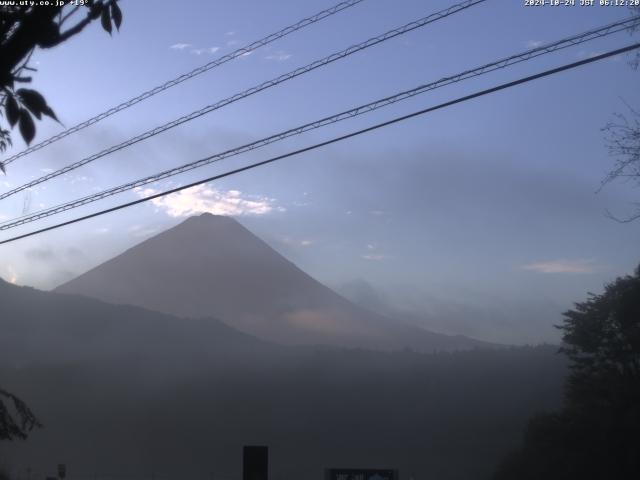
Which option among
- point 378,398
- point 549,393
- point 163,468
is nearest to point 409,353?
point 378,398

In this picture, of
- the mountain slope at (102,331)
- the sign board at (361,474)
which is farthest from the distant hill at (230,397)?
the sign board at (361,474)

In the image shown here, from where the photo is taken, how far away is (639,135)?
12.2 meters

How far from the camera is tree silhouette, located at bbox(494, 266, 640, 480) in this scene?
38.3 metres

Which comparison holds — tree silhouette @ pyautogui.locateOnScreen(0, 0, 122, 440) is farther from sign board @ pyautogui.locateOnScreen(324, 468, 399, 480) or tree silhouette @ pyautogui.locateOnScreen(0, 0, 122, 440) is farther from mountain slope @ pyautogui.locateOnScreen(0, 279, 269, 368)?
mountain slope @ pyautogui.locateOnScreen(0, 279, 269, 368)

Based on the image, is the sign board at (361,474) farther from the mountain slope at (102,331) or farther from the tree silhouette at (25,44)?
the mountain slope at (102,331)

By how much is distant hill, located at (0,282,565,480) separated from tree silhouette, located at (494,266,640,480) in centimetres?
3105

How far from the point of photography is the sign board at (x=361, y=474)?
691 inches

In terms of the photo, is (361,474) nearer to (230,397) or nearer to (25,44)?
(25,44)

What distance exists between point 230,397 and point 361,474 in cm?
10562

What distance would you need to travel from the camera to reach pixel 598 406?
4031cm

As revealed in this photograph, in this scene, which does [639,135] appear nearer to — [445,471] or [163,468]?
[445,471]

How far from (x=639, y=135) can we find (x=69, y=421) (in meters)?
105

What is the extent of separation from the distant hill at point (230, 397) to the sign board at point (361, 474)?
5914 cm

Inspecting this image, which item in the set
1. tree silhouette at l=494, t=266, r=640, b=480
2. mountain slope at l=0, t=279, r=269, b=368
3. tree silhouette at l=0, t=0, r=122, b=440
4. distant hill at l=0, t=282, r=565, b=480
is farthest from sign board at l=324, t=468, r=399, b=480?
mountain slope at l=0, t=279, r=269, b=368
